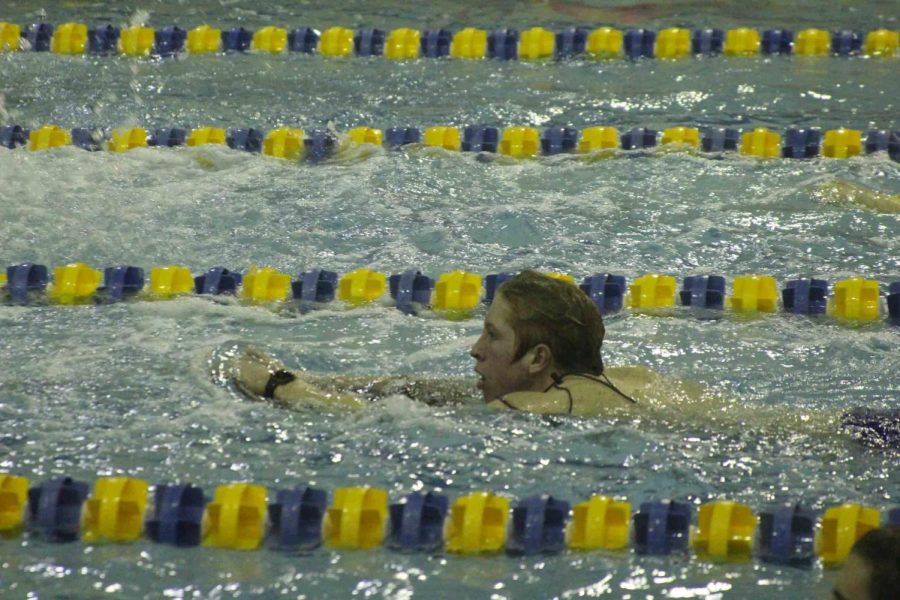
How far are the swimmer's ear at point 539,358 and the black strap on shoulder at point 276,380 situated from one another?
0.68 metres

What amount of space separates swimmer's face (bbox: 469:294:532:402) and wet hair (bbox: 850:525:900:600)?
158 cm

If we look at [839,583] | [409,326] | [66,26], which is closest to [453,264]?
[409,326]

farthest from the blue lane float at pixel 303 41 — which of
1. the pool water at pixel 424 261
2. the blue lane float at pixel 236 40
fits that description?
the blue lane float at pixel 236 40

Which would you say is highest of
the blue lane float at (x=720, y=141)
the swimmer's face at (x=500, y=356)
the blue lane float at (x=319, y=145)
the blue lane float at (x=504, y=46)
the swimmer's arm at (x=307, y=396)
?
the blue lane float at (x=504, y=46)

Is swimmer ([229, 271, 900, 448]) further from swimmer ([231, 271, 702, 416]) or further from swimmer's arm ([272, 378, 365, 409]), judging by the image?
swimmer's arm ([272, 378, 365, 409])

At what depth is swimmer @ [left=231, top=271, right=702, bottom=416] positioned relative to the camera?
354 cm

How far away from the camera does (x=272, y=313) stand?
15.4 feet

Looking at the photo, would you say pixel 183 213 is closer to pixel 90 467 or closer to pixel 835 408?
pixel 90 467

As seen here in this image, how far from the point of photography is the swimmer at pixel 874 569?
202 centimetres

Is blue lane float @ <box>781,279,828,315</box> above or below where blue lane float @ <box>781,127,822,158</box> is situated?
below

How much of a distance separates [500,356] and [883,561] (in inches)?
65.0

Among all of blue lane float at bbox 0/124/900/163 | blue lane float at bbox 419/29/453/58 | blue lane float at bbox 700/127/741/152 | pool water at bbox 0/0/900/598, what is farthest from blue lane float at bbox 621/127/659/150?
blue lane float at bbox 419/29/453/58

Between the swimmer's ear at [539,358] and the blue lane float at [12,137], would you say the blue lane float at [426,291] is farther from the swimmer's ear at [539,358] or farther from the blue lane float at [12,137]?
the blue lane float at [12,137]

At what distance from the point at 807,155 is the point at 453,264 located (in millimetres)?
1864
